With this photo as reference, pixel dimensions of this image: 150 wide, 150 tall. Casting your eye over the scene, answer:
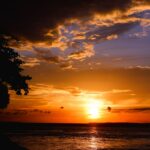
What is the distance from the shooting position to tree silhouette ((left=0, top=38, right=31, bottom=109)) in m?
31.4

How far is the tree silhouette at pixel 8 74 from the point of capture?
103 feet

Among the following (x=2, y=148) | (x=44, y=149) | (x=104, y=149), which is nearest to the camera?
(x=2, y=148)

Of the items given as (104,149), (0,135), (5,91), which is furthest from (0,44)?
(104,149)

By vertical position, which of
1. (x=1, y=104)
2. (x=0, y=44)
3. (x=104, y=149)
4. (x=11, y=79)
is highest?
(x=0, y=44)

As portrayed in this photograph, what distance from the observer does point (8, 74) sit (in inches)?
1246

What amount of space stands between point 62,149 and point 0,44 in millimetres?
25465

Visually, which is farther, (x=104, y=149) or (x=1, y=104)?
(x=104, y=149)

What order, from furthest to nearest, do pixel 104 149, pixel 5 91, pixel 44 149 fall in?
pixel 104 149 < pixel 44 149 < pixel 5 91

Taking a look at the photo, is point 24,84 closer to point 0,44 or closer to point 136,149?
point 0,44

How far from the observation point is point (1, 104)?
31562 mm

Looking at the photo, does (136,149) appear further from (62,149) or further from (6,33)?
(6,33)

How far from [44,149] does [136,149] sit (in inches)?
545

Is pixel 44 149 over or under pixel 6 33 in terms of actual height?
under

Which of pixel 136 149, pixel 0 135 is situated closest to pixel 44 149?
pixel 136 149
